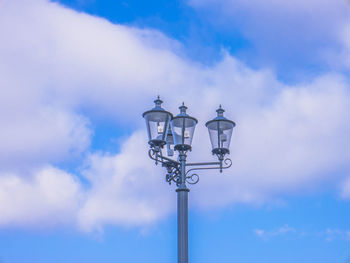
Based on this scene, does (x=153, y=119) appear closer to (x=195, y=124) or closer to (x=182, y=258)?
(x=195, y=124)

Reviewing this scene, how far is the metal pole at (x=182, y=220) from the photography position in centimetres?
911

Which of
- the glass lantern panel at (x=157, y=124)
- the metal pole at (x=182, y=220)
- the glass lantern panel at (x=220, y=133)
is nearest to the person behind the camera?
the metal pole at (x=182, y=220)

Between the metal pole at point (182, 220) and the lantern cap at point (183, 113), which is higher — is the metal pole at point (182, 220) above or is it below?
below

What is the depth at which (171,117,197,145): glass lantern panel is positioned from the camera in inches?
392

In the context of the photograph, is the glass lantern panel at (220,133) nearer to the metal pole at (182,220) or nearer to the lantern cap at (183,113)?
the lantern cap at (183,113)

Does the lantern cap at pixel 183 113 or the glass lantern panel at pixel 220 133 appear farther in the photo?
the glass lantern panel at pixel 220 133

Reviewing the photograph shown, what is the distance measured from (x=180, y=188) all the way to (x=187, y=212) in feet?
1.66

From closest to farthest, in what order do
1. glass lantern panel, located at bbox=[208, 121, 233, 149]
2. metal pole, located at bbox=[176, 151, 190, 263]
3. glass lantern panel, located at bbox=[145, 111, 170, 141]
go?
metal pole, located at bbox=[176, 151, 190, 263]
glass lantern panel, located at bbox=[145, 111, 170, 141]
glass lantern panel, located at bbox=[208, 121, 233, 149]

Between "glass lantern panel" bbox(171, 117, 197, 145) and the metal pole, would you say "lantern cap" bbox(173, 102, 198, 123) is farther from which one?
the metal pole

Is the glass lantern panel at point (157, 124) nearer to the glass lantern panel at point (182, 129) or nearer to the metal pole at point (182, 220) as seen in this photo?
the glass lantern panel at point (182, 129)

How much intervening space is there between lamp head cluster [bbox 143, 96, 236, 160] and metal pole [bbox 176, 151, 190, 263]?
61 cm

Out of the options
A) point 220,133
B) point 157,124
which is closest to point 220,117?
point 220,133

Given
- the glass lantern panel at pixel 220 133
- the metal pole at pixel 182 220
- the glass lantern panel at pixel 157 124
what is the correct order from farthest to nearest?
the glass lantern panel at pixel 220 133
the glass lantern panel at pixel 157 124
the metal pole at pixel 182 220

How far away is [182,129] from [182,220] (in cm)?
176
